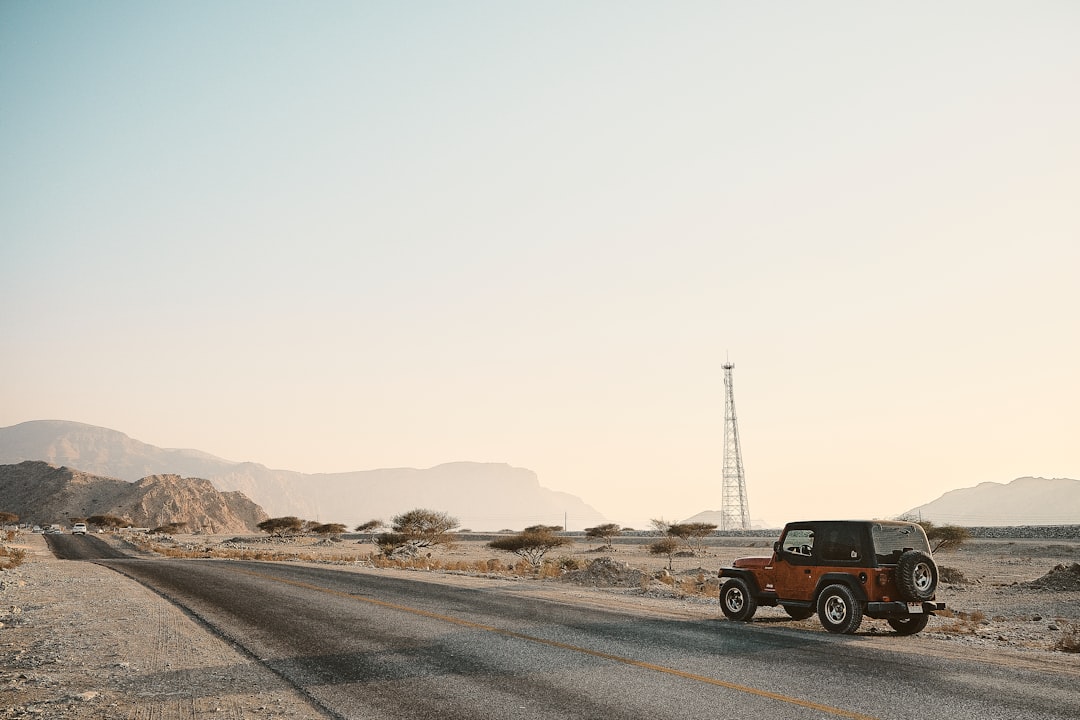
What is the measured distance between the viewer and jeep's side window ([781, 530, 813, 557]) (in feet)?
49.5

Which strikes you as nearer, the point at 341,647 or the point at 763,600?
the point at 341,647

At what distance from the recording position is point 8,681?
988 cm

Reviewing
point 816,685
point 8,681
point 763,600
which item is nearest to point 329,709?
→ point 8,681

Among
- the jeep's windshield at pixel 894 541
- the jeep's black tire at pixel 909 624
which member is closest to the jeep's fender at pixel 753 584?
the jeep's black tire at pixel 909 624

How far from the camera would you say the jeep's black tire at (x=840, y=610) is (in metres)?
13.7

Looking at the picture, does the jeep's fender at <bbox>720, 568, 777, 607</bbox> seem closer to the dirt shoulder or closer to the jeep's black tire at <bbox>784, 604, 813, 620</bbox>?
the jeep's black tire at <bbox>784, 604, 813, 620</bbox>

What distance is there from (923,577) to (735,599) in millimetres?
4007

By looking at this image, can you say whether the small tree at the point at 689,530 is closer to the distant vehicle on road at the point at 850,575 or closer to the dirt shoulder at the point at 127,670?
the distant vehicle on road at the point at 850,575

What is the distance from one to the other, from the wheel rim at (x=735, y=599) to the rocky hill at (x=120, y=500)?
144854 mm

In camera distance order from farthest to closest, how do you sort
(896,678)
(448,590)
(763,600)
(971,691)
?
1. (448,590)
2. (763,600)
3. (896,678)
4. (971,691)

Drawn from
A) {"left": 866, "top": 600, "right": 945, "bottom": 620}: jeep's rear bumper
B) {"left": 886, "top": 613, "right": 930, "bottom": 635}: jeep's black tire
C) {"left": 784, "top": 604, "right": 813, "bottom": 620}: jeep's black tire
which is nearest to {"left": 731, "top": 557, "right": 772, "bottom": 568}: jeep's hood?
{"left": 784, "top": 604, "right": 813, "bottom": 620}: jeep's black tire

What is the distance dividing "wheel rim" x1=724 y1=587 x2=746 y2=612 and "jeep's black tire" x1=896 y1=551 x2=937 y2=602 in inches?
137

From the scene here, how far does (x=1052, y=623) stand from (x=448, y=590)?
680 inches

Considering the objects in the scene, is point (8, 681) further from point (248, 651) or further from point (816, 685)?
point (816, 685)
